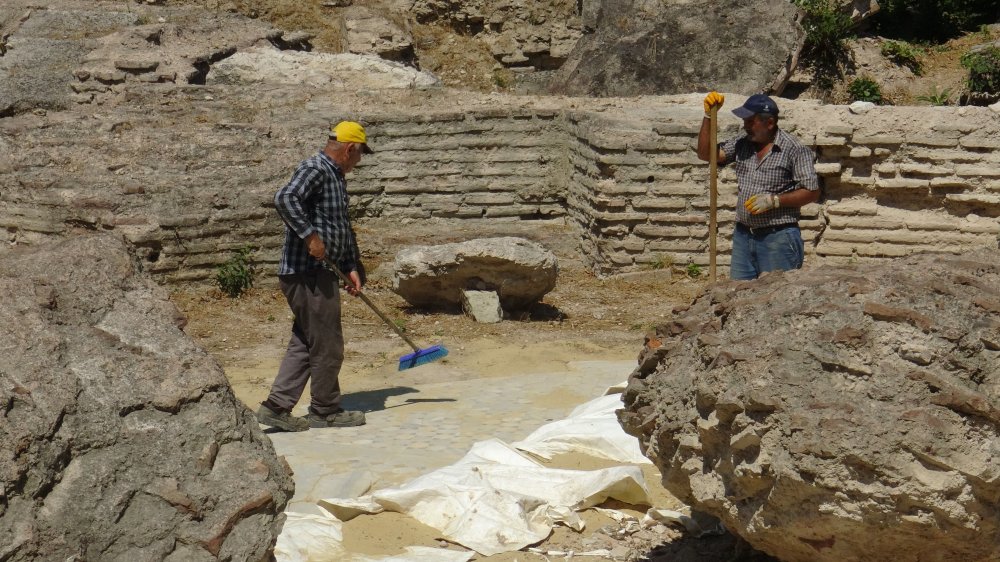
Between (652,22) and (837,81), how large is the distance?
8.08 feet

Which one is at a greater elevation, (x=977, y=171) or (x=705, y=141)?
(x=705, y=141)

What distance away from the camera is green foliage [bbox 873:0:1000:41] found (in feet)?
52.2

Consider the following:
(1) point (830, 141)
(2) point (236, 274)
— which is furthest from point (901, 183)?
(2) point (236, 274)

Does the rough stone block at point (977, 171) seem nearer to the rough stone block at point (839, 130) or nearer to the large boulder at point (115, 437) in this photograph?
the rough stone block at point (839, 130)

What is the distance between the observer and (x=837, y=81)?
15.0m

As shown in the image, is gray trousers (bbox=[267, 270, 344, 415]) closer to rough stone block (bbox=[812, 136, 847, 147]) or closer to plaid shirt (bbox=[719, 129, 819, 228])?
plaid shirt (bbox=[719, 129, 819, 228])

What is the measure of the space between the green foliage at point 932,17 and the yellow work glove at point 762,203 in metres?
10.7

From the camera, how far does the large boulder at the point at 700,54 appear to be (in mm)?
13781

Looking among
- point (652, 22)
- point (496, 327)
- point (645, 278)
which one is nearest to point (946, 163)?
point (645, 278)

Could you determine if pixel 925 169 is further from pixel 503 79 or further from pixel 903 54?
pixel 503 79

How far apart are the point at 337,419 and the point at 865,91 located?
10.1 m

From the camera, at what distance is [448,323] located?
29.0 ft

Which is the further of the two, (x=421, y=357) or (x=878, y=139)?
(x=878, y=139)

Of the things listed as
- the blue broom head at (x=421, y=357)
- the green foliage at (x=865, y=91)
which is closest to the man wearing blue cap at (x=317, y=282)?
the blue broom head at (x=421, y=357)
